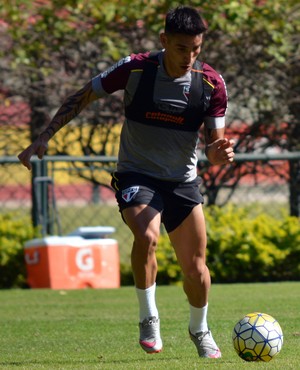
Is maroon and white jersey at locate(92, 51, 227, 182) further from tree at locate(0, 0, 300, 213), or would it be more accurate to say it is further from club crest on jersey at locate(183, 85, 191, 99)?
tree at locate(0, 0, 300, 213)

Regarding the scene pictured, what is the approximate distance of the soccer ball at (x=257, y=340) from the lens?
5.44 meters

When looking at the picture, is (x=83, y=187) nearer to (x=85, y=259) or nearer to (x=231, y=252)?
(x=85, y=259)

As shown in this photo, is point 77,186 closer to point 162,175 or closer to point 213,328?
point 213,328

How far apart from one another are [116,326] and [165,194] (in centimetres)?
210

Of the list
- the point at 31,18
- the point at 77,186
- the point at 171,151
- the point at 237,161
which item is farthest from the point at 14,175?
the point at 171,151

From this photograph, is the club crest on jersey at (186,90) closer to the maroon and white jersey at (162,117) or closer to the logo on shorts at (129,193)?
the maroon and white jersey at (162,117)

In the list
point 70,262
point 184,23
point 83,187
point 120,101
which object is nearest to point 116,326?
point 184,23

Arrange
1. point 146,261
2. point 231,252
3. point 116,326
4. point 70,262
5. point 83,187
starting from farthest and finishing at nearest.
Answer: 1. point 83,187
2. point 231,252
3. point 70,262
4. point 116,326
5. point 146,261

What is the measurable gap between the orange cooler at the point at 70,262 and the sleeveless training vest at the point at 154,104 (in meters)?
5.20

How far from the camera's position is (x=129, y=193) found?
5.80 m

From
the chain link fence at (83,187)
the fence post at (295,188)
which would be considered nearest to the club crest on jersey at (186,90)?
the chain link fence at (83,187)

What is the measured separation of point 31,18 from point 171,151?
6.68 meters

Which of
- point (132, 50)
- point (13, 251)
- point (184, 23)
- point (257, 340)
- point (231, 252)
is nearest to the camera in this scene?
point (257, 340)

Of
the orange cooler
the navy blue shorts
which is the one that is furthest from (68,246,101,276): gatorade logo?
the navy blue shorts
